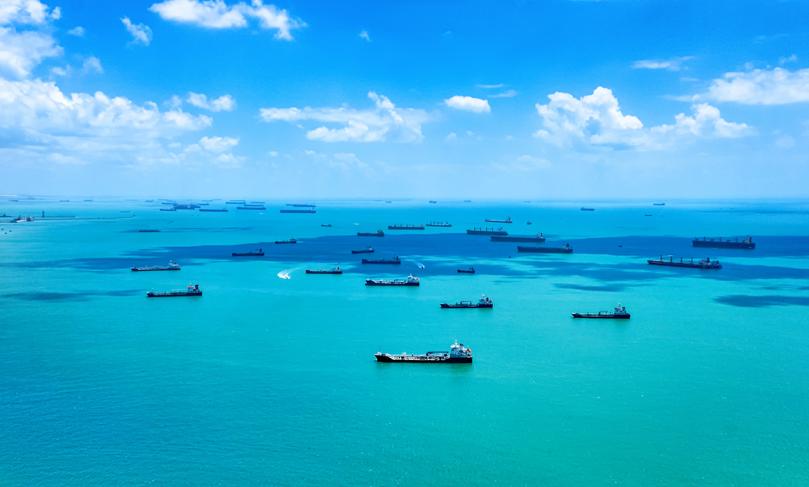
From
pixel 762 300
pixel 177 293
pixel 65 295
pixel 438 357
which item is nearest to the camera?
pixel 438 357

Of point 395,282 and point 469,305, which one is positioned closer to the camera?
point 469,305

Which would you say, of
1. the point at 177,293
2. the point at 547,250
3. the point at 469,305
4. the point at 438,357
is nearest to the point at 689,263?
the point at 547,250

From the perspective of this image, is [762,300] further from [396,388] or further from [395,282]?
[396,388]

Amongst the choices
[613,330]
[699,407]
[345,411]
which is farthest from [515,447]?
[613,330]

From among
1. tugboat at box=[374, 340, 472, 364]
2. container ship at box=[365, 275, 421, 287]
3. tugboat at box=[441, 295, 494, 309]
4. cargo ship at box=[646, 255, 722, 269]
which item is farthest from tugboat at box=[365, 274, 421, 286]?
cargo ship at box=[646, 255, 722, 269]

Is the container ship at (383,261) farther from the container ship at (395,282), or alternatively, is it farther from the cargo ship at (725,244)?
the cargo ship at (725,244)

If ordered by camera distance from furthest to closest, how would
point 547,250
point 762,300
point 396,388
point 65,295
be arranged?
A: point 547,250
point 65,295
point 762,300
point 396,388

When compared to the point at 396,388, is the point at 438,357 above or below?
above
